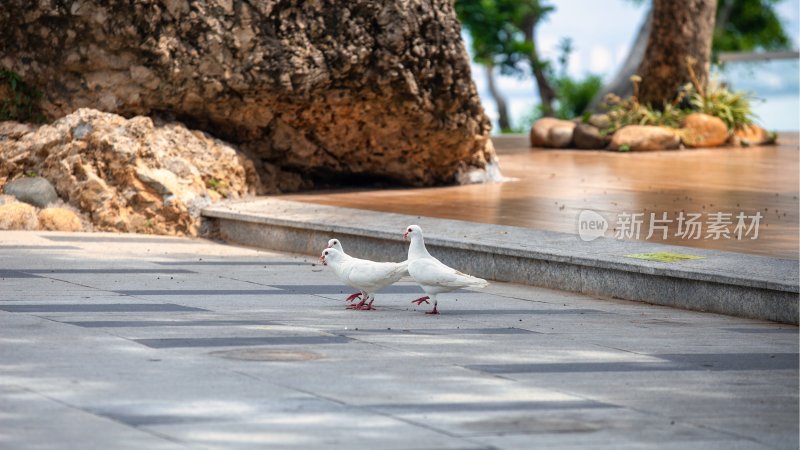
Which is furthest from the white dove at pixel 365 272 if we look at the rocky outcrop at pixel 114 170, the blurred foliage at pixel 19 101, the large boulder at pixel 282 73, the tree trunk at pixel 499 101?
the tree trunk at pixel 499 101

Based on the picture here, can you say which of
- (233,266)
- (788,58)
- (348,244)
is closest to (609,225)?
(348,244)

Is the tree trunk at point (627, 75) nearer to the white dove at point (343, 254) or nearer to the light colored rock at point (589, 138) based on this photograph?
the light colored rock at point (589, 138)

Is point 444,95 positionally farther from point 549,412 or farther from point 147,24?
point 549,412

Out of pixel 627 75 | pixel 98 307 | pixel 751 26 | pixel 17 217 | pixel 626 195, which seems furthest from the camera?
pixel 751 26

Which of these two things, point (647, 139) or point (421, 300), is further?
point (647, 139)

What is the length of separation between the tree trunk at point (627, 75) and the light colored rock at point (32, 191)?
17.0 m

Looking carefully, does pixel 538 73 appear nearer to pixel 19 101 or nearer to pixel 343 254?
pixel 19 101

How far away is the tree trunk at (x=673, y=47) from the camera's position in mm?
23391

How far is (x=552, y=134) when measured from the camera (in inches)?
913

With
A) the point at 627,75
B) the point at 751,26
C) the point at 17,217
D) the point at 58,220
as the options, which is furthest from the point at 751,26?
the point at 17,217

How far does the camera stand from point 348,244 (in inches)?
484

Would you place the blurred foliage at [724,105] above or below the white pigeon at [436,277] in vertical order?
above

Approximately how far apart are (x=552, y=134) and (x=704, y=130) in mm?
2558

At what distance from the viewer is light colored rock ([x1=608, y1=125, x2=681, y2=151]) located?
21938 mm
